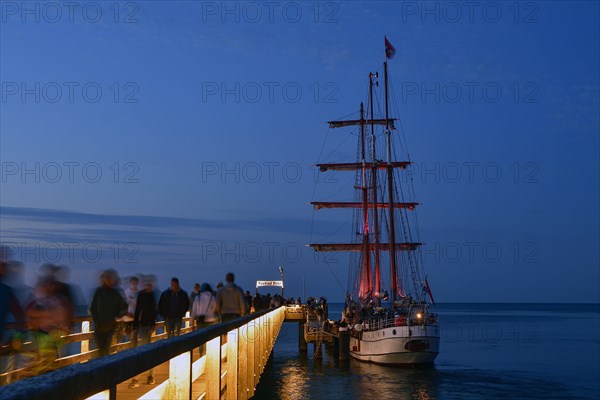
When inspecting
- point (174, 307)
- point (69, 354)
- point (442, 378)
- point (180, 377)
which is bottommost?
point (442, 378)

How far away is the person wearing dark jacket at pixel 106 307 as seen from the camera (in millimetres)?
11398

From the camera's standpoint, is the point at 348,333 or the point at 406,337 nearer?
the point at 406,337

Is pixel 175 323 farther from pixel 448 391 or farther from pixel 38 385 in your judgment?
pixel 448 391

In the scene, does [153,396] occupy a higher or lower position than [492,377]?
higher

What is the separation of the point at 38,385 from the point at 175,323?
13.6 metres

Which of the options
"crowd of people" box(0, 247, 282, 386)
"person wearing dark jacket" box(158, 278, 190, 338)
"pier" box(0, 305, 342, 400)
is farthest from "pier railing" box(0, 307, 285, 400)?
"person wearing dark jacket" box(158, 278, 190, 338)

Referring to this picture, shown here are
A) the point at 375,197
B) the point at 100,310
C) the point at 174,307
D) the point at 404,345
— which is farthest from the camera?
the point at 375,197

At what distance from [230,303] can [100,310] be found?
4780mm

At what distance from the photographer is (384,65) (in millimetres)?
69000

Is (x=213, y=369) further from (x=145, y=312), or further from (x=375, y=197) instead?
(x=375, y=197)

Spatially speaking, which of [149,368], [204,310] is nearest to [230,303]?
[204,310]

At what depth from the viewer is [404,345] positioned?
50.1 m

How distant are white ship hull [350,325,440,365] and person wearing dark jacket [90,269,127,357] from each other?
132 feet

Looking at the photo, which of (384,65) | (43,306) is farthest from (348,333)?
(43,306)
